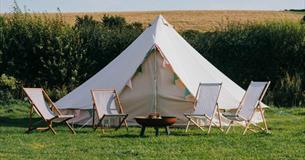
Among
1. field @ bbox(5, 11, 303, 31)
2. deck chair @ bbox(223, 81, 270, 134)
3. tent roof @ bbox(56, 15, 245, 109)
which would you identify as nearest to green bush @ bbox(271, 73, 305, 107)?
tent roof @ bbox(56, 15, 245, 109)

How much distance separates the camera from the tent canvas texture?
1402 cm

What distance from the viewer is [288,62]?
71.8 feet

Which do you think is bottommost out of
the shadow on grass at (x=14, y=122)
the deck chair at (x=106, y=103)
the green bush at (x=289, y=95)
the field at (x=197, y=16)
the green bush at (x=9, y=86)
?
the field at (x=197, y=16)

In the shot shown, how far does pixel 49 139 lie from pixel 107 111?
2.27 meters

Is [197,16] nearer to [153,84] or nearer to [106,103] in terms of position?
[153,84]

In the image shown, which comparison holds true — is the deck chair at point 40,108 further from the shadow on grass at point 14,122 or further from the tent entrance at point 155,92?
the tent entrance at point 155,92

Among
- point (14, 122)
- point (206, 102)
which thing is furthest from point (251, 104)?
point (14, 122)

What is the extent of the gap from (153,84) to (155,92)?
182 millimetres

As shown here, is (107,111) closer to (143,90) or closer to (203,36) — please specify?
→ (143,90)

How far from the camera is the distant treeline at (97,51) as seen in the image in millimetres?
21328

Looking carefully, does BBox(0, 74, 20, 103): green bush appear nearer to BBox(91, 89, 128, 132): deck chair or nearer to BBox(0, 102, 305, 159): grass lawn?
BBox(0, 102, 305, 159): grass lawn

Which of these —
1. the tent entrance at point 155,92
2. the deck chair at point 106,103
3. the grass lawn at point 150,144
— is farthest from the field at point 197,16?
the grass lawn at point 150,144

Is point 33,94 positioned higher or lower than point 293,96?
higher

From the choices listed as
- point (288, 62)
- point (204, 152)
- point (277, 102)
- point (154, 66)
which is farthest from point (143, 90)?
point (288, 62)
